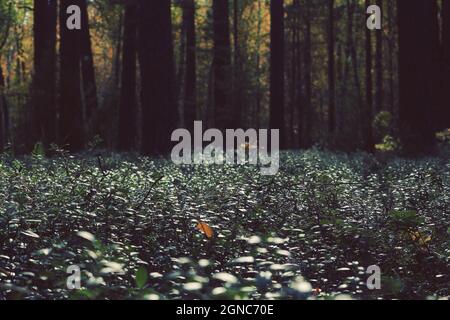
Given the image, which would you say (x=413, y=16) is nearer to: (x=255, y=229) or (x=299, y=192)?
(x=299, y=192)

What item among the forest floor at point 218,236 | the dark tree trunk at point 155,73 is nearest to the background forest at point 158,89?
the dark tree trunk at point 155,73

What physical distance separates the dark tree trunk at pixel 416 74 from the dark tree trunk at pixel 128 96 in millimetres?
9548

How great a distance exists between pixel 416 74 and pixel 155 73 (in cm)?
580

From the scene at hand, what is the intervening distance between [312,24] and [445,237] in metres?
40.0

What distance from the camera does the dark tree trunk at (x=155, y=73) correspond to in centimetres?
1583

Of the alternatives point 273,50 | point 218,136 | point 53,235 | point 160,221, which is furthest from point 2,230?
point 218,136

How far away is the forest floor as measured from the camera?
4.82m

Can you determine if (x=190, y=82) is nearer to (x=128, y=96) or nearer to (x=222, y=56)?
(x=222, y=56)

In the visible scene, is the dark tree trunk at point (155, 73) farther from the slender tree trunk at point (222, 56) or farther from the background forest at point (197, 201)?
the slender tree trunk at point (222, 56)

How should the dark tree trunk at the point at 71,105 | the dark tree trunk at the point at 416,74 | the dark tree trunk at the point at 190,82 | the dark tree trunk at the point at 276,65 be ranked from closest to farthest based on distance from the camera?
the dark tree trunk at the point at 416,74 → the dark tree trunk at the point at 71,105 → the dark tree trunk at the point at 276,65 → the dark tree trunk at the point at 190,82

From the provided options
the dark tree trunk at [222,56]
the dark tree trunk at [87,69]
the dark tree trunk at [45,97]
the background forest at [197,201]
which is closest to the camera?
the background forest at [197,201]

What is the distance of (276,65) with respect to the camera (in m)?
26.8

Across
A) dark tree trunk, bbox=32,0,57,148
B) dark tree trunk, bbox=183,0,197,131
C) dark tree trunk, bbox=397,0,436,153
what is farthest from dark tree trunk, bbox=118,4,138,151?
dark tree trunk, bbox=397,0,436,153
